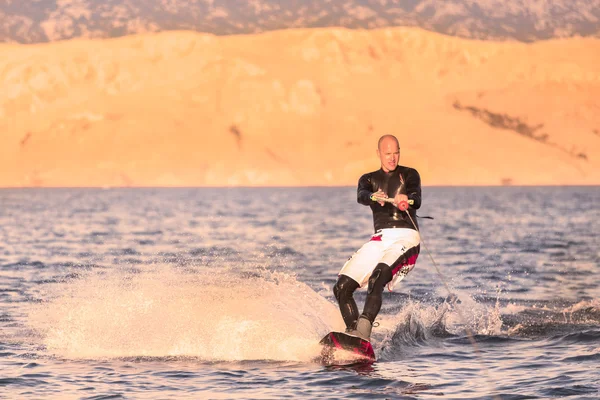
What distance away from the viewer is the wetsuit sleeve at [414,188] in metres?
13.0

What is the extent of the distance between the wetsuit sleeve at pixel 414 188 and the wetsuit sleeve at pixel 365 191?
512mm

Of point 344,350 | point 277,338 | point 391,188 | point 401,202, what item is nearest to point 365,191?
point 391,188

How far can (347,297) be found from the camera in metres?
13.4

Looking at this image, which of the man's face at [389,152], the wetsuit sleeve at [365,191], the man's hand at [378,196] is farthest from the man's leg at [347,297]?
the man's face at [389,152]

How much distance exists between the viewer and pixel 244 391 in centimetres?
1195

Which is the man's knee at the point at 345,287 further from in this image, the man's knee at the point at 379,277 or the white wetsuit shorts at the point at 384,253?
the man's knee at the point at 379,277

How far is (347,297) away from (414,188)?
1.73 metres

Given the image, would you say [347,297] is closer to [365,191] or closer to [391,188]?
[365,191]

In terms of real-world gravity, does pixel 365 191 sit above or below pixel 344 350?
above

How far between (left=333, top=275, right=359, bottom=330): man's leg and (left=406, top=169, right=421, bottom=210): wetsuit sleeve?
4.43ft

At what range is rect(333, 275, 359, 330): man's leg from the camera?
13.3 meters

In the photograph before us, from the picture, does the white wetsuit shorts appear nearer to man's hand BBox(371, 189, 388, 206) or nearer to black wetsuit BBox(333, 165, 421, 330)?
black wetsuit BBox(333, 165, 421, 330)

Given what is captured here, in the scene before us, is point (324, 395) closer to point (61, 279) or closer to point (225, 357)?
point (225, 357)

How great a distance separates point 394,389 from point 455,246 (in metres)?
27.0
